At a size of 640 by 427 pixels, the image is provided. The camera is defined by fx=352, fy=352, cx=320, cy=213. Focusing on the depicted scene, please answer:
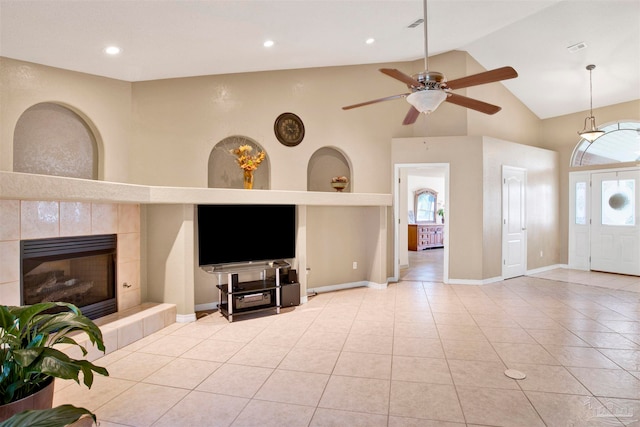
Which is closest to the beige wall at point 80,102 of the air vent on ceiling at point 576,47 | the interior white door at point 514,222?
the interior white door at point 514,222

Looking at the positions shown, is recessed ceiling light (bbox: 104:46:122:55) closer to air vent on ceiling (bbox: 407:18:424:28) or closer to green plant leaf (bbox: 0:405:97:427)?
green plant leaf (bbox: 0:405:97:427)

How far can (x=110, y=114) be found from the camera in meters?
4.11

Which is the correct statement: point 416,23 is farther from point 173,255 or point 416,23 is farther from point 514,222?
point 514,222

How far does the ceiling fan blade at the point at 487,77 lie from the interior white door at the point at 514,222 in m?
4.08

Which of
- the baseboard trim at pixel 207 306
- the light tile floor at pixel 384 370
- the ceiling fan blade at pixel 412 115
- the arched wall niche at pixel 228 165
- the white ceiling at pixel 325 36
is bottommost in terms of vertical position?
the light tile floor at pixel 384 370

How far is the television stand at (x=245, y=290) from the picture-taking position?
169 inches

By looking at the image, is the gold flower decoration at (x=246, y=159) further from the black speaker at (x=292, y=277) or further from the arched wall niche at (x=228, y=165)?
the black speaker at (x=292, y=277)

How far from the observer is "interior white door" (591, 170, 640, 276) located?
21.8 ft

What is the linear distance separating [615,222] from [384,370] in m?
6.65

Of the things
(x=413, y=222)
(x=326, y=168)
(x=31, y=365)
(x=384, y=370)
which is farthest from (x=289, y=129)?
(x=413, y=222)

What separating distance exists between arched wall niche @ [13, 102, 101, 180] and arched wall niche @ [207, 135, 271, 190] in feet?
4.42

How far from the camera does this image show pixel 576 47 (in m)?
5.37

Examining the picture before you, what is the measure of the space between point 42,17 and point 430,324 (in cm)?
459

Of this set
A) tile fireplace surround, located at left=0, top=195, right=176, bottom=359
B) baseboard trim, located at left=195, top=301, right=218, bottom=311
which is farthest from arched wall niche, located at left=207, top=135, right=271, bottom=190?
baseboard trim, located at left=195, top=301, right=218, bottom=311
